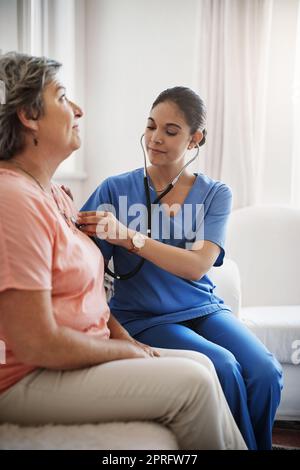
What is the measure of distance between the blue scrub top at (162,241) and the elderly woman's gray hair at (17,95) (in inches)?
16.1

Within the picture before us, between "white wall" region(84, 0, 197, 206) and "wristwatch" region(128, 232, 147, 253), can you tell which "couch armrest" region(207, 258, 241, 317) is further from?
"white wall" region(84, 0, 197, 206)

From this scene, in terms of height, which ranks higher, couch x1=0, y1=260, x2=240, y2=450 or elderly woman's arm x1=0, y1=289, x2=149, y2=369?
elderly woman's arm x1=0, y1=289, x2=149, y2=369

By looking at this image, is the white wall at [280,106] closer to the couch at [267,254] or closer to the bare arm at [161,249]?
the couch at [267,254]

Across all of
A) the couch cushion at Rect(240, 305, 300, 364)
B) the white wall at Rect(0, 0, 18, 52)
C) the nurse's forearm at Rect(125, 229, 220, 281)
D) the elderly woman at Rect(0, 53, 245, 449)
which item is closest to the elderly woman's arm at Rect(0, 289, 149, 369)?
the elderly woman at Rect(0, 53, 245, 449)

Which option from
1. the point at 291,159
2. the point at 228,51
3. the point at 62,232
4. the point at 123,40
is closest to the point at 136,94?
the point at 123,40

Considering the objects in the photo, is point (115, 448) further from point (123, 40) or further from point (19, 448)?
point (123, 40)

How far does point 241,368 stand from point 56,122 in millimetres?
763

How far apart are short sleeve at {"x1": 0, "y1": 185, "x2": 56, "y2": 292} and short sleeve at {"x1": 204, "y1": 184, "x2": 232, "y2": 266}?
62 centimetres

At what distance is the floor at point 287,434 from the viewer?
1697mm

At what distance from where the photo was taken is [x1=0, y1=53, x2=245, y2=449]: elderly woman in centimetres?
81

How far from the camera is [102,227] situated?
1146 millimetres

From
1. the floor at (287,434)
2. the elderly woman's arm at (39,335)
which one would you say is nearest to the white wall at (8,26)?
the elderly woman's arm at (39,335)

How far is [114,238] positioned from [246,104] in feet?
5.14

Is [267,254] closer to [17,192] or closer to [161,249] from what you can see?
[161,249]
